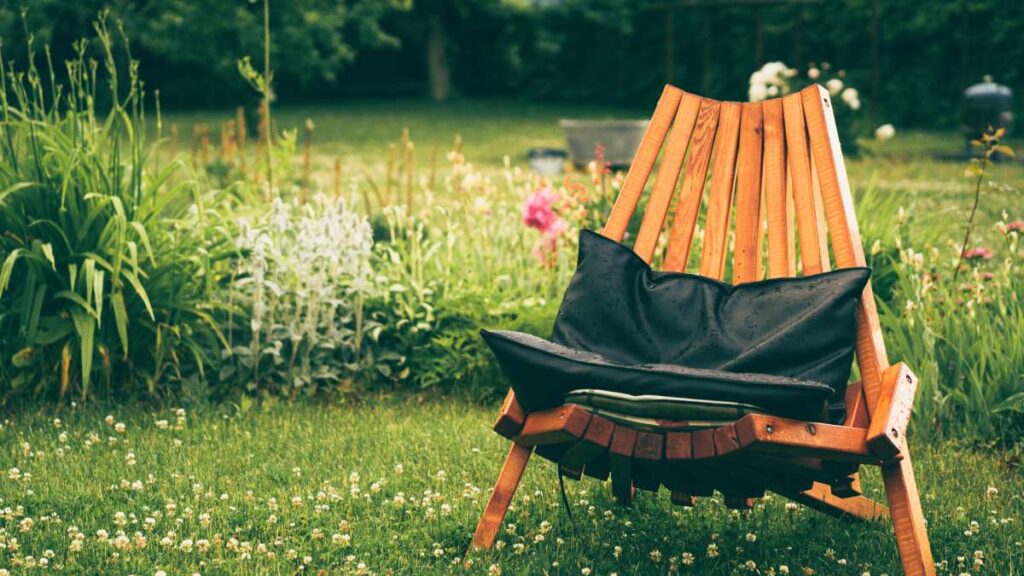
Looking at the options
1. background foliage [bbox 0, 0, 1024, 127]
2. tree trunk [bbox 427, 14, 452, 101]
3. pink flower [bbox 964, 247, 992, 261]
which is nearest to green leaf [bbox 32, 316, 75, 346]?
pink flower [bbox 964, 247, 992, 261]

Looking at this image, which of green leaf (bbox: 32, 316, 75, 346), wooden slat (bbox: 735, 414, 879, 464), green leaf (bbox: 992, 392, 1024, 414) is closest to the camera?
wooden slat (bbox: 735, 414, 879, 464)

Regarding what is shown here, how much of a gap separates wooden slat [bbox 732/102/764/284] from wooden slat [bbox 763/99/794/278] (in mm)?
45

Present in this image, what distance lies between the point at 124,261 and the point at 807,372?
7.58ft

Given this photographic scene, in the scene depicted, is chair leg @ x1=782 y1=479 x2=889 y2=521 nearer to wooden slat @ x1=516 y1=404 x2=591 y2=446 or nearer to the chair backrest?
Answer: the chair backrest

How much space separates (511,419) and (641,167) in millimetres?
980

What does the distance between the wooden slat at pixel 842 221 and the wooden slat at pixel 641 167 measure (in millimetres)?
391

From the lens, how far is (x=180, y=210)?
4273 millimetres

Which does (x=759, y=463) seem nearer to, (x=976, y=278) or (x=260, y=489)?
(x=260, y=489)

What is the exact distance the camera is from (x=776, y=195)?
313cm

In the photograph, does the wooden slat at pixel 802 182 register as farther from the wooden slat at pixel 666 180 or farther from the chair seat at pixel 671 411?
the chair seat at pixel 671 411

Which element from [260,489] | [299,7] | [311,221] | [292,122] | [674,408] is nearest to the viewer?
[674,408]

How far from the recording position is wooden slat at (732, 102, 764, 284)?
3133 mm

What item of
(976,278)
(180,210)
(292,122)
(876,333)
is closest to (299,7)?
(292,122)

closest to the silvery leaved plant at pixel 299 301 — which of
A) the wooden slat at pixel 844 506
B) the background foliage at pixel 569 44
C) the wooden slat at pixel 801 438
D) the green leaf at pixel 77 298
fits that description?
the green leaf at pixel 77 298
